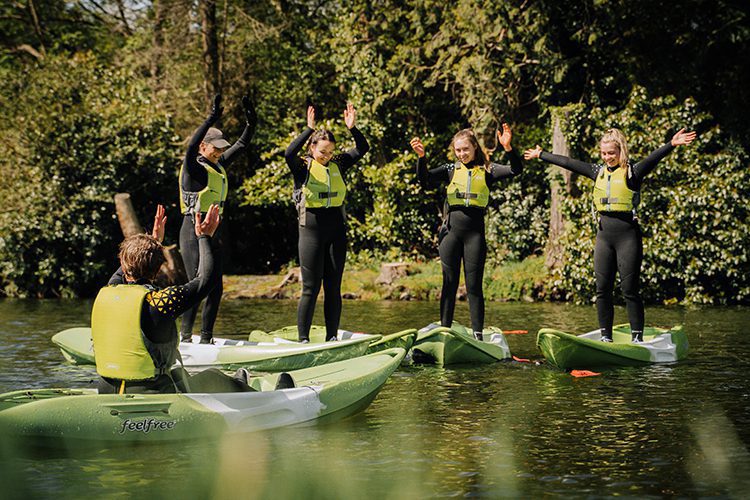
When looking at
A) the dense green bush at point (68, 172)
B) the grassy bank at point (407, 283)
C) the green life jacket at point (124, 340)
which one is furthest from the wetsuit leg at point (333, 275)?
the dense green bush at point (68, 172)

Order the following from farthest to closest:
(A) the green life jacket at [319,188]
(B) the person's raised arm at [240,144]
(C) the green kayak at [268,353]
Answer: (B) the person's raised arm at [240,144]
(A) the green life jacket at [319,188]
(C) the green kayak at [268,353]

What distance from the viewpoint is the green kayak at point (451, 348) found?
988 cm

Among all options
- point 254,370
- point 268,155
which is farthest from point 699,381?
point 268,155

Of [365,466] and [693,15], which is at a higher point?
[693,15]

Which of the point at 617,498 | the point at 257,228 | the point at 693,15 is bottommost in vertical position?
the point at 617,498

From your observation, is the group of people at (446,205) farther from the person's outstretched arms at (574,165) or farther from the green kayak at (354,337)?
the green kayak at (354,337)

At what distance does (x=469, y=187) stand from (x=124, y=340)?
476 centimetres

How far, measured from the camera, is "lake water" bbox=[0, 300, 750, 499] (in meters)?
5.49

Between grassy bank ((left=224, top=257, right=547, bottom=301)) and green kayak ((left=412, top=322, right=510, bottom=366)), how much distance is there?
887cm

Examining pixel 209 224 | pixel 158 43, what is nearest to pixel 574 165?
pixel 209 224

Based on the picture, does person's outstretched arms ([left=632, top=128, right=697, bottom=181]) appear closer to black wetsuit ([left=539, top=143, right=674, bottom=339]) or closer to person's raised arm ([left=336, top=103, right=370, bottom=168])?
black wetsuit ([left=539, top=143, right=674, bottom=339])

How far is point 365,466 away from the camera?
5953mm

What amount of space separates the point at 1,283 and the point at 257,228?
6.68m

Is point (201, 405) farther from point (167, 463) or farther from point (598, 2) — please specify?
point (598, 2)
